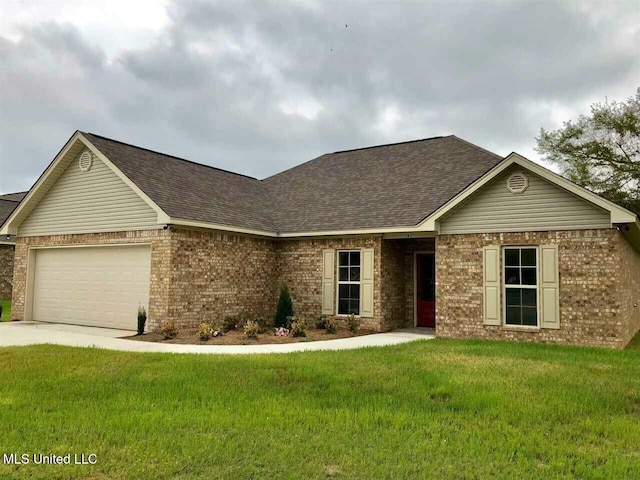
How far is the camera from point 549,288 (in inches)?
456

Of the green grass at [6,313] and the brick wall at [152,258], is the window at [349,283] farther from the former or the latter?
the green grass at [6,313]

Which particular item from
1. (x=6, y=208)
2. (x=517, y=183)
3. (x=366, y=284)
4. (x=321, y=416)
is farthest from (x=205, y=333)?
(x=6, y=208)

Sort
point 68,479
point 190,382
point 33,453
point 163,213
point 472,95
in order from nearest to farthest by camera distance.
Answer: point 68,479 < point 33,453 < point 190,382 < point 163,213 < point 472,95

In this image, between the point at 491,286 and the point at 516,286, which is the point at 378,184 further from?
the point at 516,286

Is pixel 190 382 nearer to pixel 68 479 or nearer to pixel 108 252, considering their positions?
pixel 68 479

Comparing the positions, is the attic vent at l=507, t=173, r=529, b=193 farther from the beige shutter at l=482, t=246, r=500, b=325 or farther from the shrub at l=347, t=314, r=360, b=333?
the shrub at l=347, t=314, r=360, b=333

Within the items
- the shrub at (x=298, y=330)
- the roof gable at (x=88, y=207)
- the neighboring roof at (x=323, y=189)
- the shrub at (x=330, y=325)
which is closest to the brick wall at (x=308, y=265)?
the neighboring roof at (x=323, y=189)

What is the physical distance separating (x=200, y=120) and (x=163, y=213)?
15.0 metres

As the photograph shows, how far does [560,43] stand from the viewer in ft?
52.6

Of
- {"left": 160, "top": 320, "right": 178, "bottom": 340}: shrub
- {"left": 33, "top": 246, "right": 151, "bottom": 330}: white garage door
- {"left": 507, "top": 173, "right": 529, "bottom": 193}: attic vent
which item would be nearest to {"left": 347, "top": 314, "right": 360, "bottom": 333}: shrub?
{"left": 160, "top": 320, "right": 178, "bottom": 340}: shrub

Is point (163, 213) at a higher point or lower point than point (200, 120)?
lower

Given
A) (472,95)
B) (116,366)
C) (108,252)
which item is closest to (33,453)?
(116,366)

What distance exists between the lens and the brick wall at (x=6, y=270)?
81.3 ft

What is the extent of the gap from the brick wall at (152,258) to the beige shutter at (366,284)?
5.49 m
